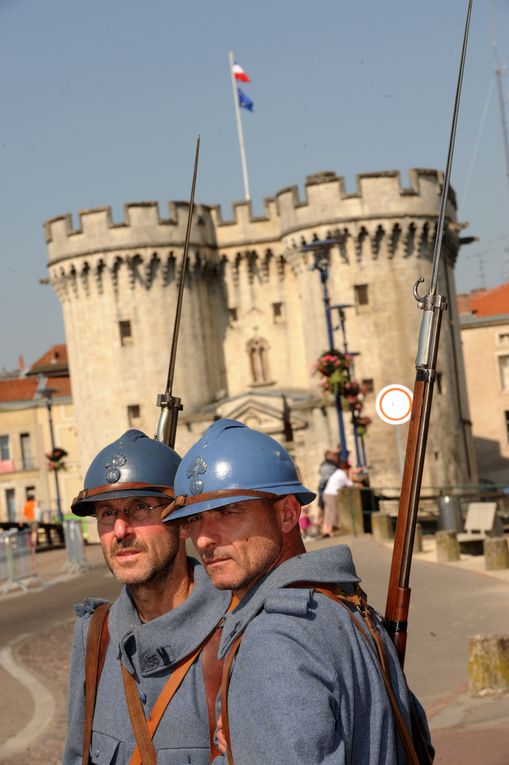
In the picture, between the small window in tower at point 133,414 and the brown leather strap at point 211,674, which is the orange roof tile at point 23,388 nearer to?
the small window in tower at point 133,414

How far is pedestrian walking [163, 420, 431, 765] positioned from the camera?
8.71 feet

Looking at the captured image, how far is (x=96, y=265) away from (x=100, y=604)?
48.9 meters

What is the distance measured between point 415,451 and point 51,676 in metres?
8.66

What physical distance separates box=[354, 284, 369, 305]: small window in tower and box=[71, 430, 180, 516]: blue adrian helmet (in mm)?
47803

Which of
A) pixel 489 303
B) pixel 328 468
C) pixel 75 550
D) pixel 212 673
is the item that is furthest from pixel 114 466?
pixel 489 303

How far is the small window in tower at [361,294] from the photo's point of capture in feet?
170

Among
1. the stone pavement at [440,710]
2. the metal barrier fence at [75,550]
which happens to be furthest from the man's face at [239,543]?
the metal barrier fence at [75,550]

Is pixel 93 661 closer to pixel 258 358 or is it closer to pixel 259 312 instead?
pixel 258 358

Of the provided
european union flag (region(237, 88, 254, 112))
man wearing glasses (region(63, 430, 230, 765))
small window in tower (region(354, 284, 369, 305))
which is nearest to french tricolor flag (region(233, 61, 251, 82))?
european union flag (region(237, 88, 254, 112))

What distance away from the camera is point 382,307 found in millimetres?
51250

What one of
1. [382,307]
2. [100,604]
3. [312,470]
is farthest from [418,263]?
[100,604]

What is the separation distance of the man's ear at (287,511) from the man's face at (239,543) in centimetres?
2

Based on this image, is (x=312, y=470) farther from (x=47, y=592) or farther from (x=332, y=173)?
(x=47, y=592)

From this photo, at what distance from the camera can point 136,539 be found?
4043 mm
